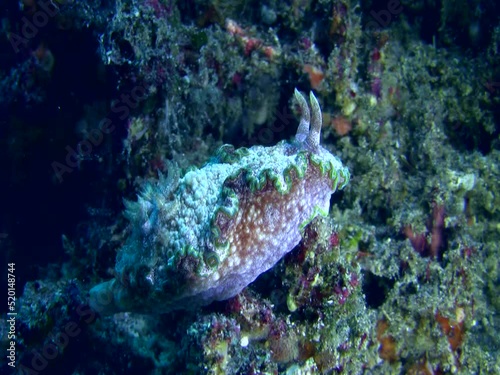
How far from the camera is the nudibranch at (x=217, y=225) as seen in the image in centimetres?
296

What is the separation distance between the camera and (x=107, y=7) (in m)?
4.15

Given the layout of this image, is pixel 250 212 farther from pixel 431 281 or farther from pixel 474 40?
pixel 474 40

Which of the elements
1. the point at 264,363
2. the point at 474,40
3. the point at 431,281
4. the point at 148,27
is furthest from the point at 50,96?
the point at 474,40

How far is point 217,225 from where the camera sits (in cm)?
293

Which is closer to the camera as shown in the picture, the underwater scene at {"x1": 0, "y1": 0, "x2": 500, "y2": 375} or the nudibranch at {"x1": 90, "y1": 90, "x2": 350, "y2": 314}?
the nudibranch at {"x1": 90, "y1": 90, "x2": 350, "y2": 314}

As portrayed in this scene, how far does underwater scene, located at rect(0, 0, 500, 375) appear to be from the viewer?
313cm

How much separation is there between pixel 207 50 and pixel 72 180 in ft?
9.08

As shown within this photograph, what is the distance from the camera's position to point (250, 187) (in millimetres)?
2994

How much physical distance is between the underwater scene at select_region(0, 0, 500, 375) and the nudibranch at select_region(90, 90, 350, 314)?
0.7 inches

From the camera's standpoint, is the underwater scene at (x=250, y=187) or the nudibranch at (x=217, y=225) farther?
the underwater scene at (x=250, y=187)

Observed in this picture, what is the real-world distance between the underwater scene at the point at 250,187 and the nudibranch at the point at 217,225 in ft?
0.06

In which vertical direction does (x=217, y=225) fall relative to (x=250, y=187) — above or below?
below

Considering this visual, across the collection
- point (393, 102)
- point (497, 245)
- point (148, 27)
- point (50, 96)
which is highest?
point (148, 27)

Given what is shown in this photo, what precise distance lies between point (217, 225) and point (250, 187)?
41 centimetres
